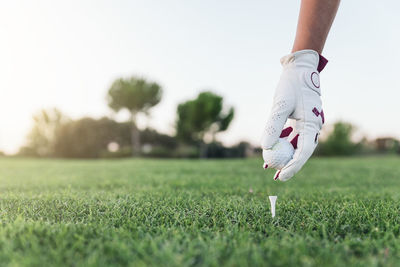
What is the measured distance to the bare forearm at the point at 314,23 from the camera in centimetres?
150

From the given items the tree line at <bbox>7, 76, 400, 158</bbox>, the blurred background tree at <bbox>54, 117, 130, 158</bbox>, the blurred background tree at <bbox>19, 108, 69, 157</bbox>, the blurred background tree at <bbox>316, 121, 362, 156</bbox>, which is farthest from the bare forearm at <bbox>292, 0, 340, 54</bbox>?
the blurred background tree at <bbox>316, 121, 362, 156</bbox>

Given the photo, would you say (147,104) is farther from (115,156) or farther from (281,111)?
(281,111)

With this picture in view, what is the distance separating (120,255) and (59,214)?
761 millimetres

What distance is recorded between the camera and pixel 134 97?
2583 cm

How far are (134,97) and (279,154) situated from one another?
2531 centimetres

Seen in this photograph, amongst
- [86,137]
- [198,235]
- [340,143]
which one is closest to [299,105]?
[198,235]

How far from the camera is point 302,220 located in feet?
4.87

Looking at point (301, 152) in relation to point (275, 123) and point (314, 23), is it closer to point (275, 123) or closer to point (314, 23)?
point (275, 123)

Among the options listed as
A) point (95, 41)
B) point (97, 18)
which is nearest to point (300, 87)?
point (97, 18)

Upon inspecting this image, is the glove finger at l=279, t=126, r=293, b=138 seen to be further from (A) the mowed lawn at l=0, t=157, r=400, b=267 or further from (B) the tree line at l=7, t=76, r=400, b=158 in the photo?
(B) the tree line at l=7, t=76, r=400, b=158

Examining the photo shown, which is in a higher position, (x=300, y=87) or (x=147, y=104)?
(x=147, y=104)

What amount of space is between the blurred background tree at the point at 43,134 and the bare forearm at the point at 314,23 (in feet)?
94.7

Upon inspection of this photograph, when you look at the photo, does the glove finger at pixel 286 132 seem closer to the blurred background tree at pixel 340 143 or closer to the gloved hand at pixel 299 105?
the gloved hand at pixel 299 105

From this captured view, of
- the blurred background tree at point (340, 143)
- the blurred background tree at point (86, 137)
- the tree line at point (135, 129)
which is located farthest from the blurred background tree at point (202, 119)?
the blurred background tree at point (340, 143)
